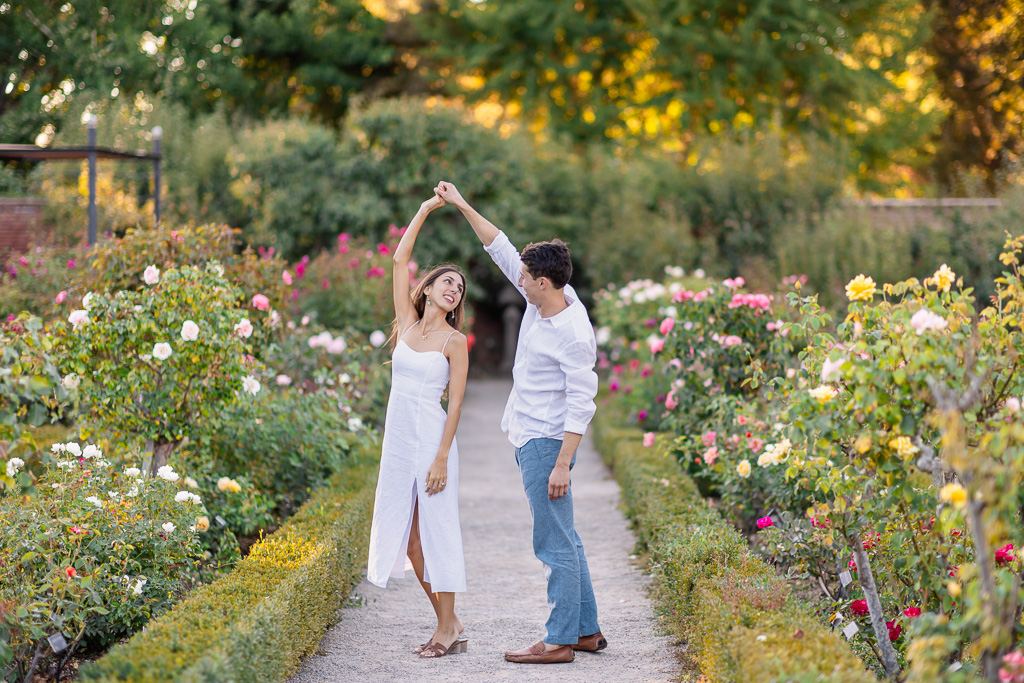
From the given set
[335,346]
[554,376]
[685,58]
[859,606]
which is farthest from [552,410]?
[685,58]

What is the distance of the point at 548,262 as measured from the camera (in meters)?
3.51

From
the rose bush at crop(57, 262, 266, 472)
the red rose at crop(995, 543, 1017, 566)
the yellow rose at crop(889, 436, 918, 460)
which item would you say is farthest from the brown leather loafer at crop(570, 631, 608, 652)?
the rose bush at crop(57, 262, 266, 472)

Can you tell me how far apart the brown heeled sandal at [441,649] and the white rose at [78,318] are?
226 cm

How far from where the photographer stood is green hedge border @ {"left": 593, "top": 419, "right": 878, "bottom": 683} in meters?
2.58

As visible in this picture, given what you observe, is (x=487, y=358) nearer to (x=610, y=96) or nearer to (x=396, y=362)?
(x=610, y=96)

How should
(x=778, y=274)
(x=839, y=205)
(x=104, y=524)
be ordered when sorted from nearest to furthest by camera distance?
(x=104, y=524)
(x=778, y=274)
(x=839, y=205)

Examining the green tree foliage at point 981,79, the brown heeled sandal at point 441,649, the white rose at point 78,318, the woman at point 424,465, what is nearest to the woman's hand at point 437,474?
the woman at point 424,465

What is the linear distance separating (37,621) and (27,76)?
15.5 meters

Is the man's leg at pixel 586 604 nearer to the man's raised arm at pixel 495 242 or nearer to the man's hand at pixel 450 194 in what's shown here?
the man's raised arm at pixel 495 242

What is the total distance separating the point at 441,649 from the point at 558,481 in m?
0.95

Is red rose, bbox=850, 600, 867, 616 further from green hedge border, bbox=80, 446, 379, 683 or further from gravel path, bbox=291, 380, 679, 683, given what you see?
green hedge border, bbox=80, 446, 379, 683

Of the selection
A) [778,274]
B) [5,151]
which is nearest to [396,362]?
[5,151]

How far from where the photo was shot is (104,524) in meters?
3.58

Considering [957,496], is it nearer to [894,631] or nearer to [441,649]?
[894,631]
